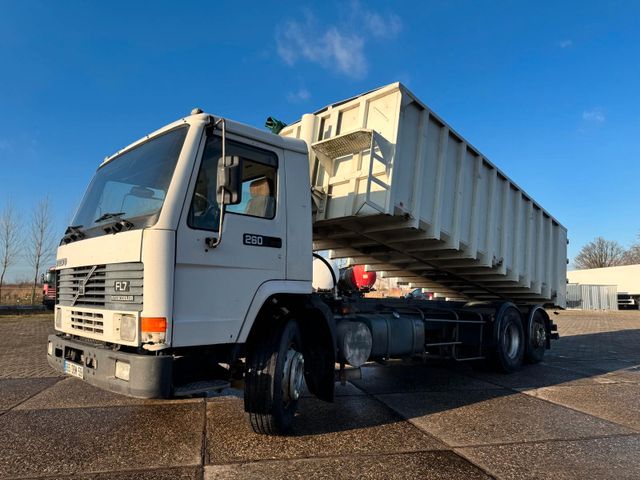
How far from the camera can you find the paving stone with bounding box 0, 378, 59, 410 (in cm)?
579

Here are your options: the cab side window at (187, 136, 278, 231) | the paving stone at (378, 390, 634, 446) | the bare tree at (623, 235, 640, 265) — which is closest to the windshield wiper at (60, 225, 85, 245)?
the cab side window at (187, 136, 278, 231)

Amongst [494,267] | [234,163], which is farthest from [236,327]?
[494,267]

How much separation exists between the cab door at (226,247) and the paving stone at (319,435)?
104 centimetres

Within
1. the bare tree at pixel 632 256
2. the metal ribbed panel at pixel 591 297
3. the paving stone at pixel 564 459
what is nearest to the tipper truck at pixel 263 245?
the paving stone at pixel 564 459

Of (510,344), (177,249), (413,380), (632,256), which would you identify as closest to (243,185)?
(177,249)

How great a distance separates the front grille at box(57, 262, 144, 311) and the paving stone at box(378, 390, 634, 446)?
10.4 feet

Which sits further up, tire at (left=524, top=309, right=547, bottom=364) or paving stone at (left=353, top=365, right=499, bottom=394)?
tire at (left=524, top=309, right=547, bottom=364)

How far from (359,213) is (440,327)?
303 cm

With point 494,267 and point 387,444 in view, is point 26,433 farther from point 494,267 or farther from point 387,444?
point 494,267

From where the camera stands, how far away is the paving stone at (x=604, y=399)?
215 inches

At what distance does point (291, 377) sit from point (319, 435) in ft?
2.23

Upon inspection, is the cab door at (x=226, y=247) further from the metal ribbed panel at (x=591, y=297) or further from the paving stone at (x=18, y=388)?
the metal ribbed panel at (x=591, y=297)

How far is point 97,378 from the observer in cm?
382

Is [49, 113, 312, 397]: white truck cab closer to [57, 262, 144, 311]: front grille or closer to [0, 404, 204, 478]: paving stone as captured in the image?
[57, 262, 144, 311]: front grille
